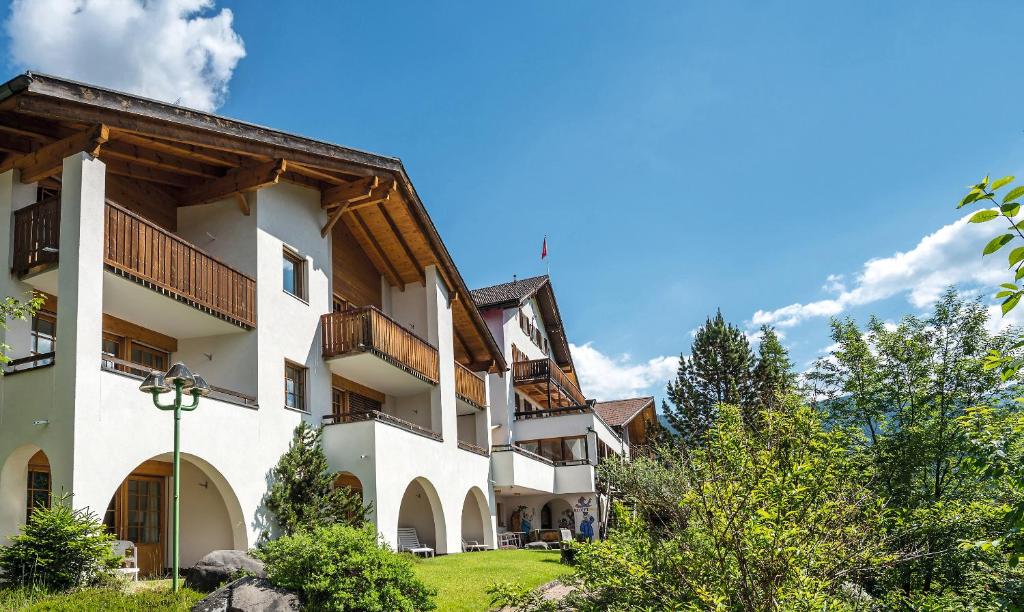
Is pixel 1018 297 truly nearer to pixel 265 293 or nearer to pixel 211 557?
pixel 211 557

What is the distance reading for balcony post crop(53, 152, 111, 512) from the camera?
11.5m

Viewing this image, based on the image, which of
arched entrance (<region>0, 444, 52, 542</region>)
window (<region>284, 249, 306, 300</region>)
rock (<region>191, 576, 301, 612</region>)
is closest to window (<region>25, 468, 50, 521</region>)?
arched entrance (<region>0, 444, 52, 542</region>)

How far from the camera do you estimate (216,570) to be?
11.1 metres

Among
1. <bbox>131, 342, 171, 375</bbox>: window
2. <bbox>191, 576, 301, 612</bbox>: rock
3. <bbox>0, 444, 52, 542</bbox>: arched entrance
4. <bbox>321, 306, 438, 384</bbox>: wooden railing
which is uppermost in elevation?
<bbox>321, 306, 438, 384</bbox>: wooden railing

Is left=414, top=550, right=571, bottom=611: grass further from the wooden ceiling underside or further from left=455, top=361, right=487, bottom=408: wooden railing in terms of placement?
the wooden ceiling underside

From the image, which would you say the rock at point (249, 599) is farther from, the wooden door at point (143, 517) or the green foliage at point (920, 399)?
the green foliage at point (920, 399)

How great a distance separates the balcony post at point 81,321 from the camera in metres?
11.5

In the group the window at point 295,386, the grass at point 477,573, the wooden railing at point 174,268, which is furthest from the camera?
the window at point 295,386

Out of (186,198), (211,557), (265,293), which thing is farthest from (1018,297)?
(186,198)

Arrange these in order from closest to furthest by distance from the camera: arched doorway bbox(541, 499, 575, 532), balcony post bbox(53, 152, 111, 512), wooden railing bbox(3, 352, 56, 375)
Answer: balcony post bbox(53, 152, 111, 512) < wooden railing bbox(3, 352, 56, 375) < arched doorway bbox(541, 499, 575, 532)

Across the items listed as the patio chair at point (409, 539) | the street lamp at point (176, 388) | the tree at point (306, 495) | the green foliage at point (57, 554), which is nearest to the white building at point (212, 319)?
the tree at point (306, 495)

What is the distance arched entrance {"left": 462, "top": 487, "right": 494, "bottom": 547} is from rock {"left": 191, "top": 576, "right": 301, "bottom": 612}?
15.3 meters

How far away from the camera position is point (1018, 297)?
2953mm

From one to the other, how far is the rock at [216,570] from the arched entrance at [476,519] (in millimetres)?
13723
